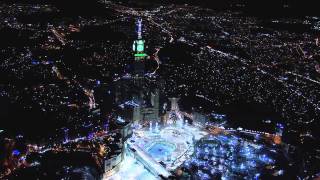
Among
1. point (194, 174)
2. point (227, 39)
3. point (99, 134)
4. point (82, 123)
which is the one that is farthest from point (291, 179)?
point (227, 39)

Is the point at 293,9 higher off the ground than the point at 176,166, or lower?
higher

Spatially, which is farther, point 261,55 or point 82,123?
point 261,55

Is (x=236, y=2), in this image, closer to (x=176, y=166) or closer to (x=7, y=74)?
(x=7, y=74)

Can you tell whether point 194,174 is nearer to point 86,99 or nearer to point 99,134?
point 99,134

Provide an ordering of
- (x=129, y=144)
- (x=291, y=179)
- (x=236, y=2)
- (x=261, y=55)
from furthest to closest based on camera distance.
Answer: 1. (x=236, y=2)
2. (x=261, y=55)
3. (x=129, y=144)
4. (x=291, y=179)

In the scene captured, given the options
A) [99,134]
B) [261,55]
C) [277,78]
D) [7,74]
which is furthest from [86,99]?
[261,55]

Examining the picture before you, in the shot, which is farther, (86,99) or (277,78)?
(277,78)

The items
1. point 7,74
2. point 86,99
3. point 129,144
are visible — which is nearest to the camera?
point 129,144

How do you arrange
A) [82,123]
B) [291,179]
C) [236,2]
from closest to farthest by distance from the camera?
1. [291,179]
2. [82,123]
3. [236,2]

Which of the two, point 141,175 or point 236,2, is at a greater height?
point 236,2
